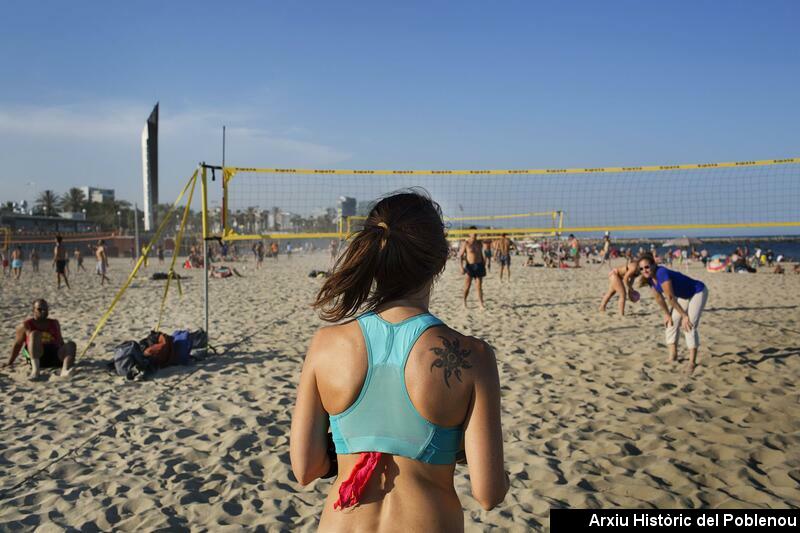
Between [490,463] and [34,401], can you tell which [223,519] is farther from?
[34,401]

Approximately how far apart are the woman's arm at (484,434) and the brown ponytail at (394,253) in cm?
21

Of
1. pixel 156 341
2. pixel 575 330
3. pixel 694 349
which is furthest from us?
pixel 575 330

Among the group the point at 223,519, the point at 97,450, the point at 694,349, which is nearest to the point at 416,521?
the point at 223,519

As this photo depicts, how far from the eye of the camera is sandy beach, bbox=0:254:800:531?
2.87m

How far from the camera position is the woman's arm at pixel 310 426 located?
1.17 metres

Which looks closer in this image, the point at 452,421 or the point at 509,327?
the point at 452,421

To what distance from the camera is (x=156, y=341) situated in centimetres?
581

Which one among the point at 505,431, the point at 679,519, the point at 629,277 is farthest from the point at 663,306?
the point at 679,519

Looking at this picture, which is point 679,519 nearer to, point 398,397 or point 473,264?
point 398,397

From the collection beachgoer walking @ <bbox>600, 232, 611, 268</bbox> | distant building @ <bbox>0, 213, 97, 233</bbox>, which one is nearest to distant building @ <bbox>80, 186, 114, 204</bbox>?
distant building @ <bbox>0, 213, 97, 233</bbox>

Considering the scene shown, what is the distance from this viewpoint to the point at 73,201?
5938cm

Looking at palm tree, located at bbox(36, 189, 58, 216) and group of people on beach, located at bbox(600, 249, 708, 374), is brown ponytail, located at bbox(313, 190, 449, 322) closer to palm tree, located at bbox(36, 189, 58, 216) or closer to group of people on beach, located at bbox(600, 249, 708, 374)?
group of people on beach, located at bbox(600, 249, 708, 374)

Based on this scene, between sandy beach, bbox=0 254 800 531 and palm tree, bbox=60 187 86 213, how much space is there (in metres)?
59.7

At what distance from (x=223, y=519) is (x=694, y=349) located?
4.41m
